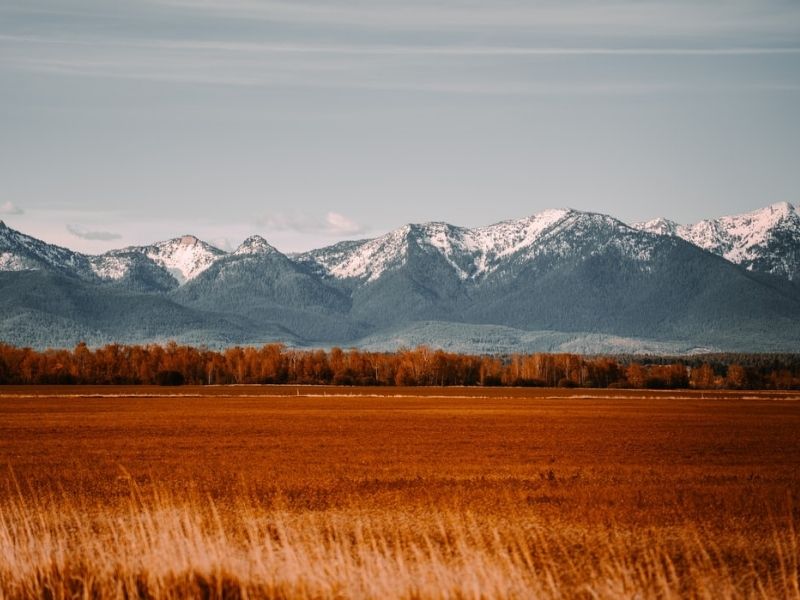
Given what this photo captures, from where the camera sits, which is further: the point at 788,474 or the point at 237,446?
the point at 237,446

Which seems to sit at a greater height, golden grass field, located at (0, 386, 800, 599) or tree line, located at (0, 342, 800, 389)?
tree line, located at (0, 342, 800, 389)

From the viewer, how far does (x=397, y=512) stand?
2719cm

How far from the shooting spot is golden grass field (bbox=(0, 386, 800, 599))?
18.5 metres

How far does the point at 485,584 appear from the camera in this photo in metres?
17.9

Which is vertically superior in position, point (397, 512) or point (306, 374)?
point (306, 374)

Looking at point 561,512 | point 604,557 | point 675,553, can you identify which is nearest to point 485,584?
point 604,557

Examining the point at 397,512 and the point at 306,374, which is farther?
the point at 306,374

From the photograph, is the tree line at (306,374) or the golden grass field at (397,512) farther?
the tree line at (306,374)

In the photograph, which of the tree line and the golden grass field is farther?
the tree line

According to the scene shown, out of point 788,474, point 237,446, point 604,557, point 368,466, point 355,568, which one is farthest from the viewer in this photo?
point 237,446

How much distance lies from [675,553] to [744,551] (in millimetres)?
1583

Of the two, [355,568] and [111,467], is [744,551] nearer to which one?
[355,568]

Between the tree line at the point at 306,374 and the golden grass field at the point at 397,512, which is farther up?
the tree line at the point at 306,374

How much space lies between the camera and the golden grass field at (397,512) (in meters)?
18.5
